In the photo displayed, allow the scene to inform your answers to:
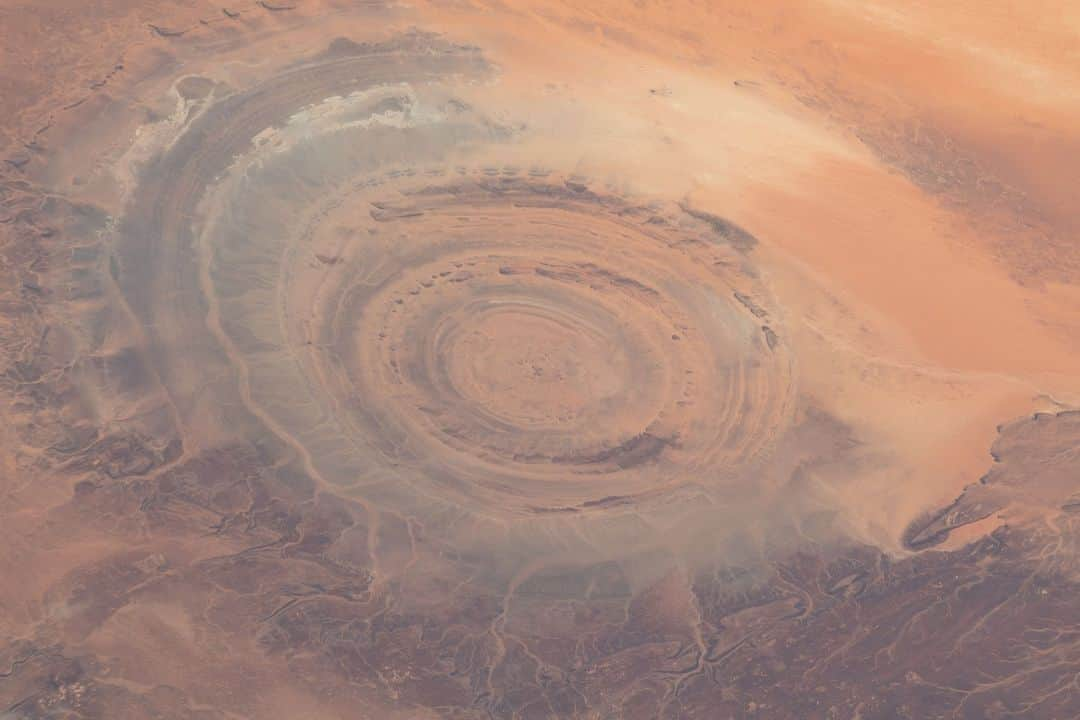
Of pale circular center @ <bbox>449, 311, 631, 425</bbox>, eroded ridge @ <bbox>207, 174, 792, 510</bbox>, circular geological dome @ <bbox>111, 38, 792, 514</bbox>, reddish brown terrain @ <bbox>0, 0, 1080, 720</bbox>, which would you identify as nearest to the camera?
reddish brown terrain @ <bbox>0, 0, 1080, 720</bbox>

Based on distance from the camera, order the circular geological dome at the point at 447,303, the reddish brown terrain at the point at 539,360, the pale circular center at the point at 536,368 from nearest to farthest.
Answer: the reddish brown terrain at the point at 539,360 < the circular geological dome at the point at 447,303 < the pale circular center at the point at 536,368

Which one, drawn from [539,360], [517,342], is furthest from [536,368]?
[517,342]

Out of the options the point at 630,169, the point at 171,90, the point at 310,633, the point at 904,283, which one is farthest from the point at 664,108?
the point at 310,633

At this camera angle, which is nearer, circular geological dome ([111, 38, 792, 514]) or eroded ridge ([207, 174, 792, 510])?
circular geological dome ([111, 38, 792, 514])

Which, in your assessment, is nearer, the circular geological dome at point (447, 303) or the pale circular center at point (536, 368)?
the circular geological dome at point (447, 303)

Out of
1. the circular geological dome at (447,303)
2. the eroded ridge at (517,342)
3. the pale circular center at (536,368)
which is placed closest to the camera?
the circular geological dome at (447,303)

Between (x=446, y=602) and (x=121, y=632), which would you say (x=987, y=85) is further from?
(x=121, y=632)

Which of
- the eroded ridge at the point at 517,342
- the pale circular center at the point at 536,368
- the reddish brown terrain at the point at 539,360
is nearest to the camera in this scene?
the reddish brown terrain at the point at 539,360
